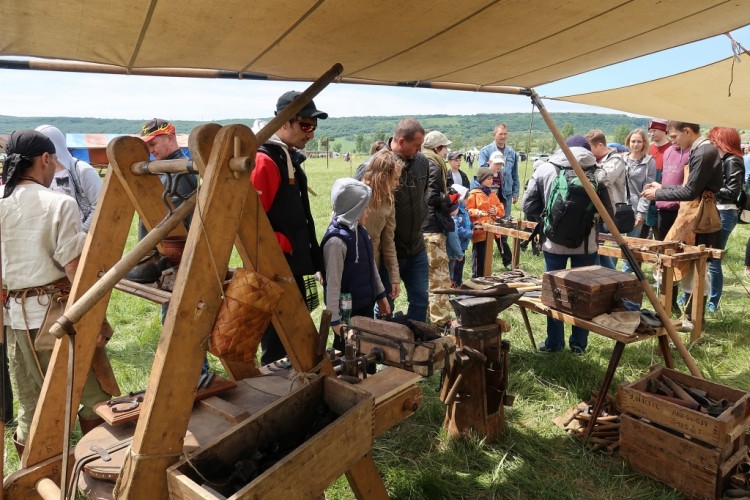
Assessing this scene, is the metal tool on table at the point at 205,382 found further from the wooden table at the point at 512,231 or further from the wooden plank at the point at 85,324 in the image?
the wooden table at the point at 512,231

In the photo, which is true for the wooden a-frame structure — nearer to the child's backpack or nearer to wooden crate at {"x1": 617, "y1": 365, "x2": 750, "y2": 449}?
wooden crate at {"x1": 617, "y1": 365, "x2": 750, "y2": 449}

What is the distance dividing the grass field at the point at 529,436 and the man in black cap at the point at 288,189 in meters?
1.12

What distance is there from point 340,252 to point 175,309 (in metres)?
1.92

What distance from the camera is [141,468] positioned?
4.42 ft

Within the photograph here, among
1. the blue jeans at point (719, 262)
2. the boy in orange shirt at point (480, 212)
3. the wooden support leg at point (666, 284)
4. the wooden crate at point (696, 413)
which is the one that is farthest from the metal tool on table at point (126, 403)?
the blue jeans at point (719, 262)

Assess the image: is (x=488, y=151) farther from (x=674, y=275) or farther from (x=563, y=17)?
(x=563, y=17)

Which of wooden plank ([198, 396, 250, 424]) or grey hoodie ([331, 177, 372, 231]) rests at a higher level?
grey hoodie ([331, 177, 372, 231])

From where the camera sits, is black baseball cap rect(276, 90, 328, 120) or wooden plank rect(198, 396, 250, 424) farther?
black baseball cap rect(276, 90, 328, 120)

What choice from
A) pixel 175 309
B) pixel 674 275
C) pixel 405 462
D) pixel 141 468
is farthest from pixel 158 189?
pixel 674 275

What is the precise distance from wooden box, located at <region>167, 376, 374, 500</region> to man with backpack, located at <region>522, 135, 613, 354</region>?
10.3ft

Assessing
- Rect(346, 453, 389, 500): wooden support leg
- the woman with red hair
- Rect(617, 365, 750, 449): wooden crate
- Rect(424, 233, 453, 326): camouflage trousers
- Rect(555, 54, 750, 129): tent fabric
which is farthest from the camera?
Rect(424, 233, 453, 326): camouflage trousers

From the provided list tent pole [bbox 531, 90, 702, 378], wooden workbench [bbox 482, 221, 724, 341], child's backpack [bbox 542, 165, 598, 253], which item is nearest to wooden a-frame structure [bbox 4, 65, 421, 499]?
tent pole [bbox 531, 90, 702, 378]

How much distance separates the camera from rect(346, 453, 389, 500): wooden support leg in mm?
1900

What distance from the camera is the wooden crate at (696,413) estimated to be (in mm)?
2596
